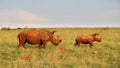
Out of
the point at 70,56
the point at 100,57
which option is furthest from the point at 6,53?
the point at 100,57

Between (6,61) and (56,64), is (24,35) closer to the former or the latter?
(6,61)

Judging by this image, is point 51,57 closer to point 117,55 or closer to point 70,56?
point 70,56

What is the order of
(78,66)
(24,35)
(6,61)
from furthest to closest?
(24,35) → (6,61) → (78,66)

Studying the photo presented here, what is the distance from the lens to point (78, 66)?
40.4 feet

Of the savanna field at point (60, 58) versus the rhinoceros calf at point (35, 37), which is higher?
the rhinoceros calf at point (35, 37)

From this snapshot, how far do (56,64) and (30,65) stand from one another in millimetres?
1001

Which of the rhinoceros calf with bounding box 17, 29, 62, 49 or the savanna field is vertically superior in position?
the rhinoceros calf with bounding box 17, 29, 62, 49

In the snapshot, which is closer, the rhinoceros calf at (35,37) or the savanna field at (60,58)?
the savanna field at (60,58)

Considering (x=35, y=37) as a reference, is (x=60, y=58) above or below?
below

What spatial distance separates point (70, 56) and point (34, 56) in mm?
1651

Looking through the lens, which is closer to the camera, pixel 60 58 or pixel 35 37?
pixel 60 58

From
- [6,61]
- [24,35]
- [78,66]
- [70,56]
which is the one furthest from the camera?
[24,35]

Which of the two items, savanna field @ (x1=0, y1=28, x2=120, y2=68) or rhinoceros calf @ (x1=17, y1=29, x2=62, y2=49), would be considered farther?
rhinoceros calf @ (x1=17, y1=29, x2=62, y2=49)

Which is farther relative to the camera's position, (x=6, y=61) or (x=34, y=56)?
(x=34, y=56)
